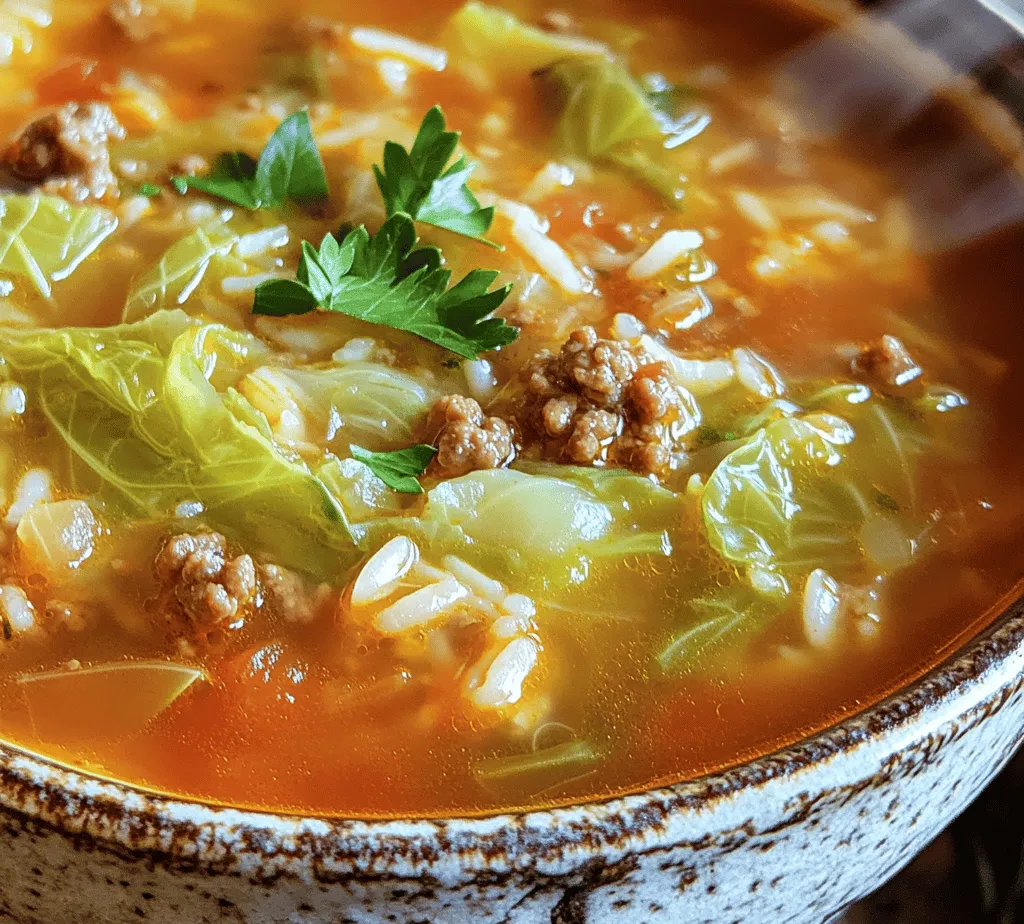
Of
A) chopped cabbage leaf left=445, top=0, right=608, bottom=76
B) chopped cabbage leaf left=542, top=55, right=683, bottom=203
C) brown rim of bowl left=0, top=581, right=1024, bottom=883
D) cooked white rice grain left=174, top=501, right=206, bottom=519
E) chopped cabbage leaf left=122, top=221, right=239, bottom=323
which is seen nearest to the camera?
brown rim of bowl left=0, top=581, right=1024, bottom=883

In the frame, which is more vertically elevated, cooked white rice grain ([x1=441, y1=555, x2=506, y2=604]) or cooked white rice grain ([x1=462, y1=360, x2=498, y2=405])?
cooked white rice grain ([x1=462, y1=360, x2=498, y2=405])

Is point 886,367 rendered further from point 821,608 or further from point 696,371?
point 821,608

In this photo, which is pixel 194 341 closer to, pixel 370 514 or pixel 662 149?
pixel 370 514

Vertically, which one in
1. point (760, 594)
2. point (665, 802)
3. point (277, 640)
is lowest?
point (277, 640)

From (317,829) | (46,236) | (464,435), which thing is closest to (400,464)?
(464,435)

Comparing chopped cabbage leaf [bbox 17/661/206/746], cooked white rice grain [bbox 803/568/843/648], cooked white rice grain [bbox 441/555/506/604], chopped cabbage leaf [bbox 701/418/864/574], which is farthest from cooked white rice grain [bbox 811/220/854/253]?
chopped cabbage leaf [bbox 17/661/206/746]

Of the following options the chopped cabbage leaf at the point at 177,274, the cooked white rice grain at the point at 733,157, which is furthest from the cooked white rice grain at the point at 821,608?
the chopped cabbage leaf at the point at 177,274

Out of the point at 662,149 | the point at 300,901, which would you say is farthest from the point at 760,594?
the point at 662,149

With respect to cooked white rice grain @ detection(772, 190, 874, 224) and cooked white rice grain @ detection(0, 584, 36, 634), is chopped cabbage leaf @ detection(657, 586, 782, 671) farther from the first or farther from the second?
cooked white rice grain @ detection(772, 190, 874, 224)

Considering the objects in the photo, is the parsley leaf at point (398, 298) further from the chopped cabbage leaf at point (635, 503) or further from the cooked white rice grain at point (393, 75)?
the cooked white rice grain at point (393, 75)
